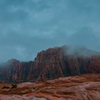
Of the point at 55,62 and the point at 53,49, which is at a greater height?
the point at 53,49

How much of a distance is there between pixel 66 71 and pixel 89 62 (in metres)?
23.0

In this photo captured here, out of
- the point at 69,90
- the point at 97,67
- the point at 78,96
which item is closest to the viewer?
the point at 78,96

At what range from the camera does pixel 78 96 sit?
2494 centimetres

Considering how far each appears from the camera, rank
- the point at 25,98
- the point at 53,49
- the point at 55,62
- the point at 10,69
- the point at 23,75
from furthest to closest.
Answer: the point at 10,69 < the point at 23,75 < the point at 53,49 < the point at 55,62 < the point at 25,98

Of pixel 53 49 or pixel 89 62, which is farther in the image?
pixel 53 49

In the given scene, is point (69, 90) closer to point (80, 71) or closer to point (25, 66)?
point (80, 71)

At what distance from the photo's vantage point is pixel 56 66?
469 ft

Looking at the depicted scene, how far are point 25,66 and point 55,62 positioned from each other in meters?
45.4

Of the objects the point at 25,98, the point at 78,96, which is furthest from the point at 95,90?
the point at 25,98

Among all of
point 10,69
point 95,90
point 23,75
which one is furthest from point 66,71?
point 95,90

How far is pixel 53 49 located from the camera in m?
157

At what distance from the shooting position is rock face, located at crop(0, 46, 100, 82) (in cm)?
13525

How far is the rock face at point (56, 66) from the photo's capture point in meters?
135

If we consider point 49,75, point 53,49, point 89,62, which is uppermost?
point 53,49
